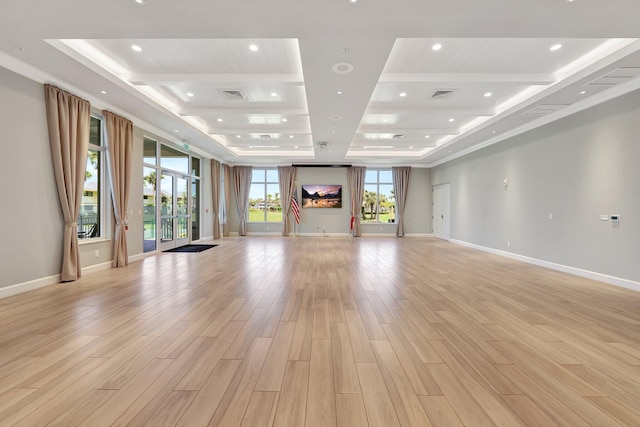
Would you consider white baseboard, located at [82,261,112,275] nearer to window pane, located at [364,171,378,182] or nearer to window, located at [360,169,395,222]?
window, located at [360,169,395,222]

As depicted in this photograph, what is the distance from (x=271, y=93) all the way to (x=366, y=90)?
6.21 feet

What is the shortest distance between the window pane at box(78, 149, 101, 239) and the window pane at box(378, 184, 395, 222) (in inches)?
402

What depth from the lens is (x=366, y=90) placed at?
5.05 m

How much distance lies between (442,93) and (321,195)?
25.4 feet

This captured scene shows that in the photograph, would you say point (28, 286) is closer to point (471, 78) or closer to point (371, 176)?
point (471, 78)

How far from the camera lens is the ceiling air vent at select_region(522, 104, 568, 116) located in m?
5.54

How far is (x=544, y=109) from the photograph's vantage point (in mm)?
5746

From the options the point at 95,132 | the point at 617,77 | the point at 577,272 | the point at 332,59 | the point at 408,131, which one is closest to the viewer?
the point at 332,59

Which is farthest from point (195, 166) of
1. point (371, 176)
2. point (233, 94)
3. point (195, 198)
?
point (371, 176)

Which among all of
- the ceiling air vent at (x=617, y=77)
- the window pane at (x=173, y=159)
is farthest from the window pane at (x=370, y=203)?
the ceiling air vent at (x=617, y=77)

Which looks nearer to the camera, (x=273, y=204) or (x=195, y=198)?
(x=195, y=198)

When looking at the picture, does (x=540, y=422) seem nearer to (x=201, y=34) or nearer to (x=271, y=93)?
(x=201, y=34)

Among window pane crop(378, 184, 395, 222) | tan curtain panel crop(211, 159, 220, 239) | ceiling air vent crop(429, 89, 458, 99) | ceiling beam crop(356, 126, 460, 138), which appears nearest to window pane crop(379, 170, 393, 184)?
window pane crop(378, 184, 395, 222)

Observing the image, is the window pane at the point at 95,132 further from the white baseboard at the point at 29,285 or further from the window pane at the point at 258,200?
the window pane at the point at 258,200
